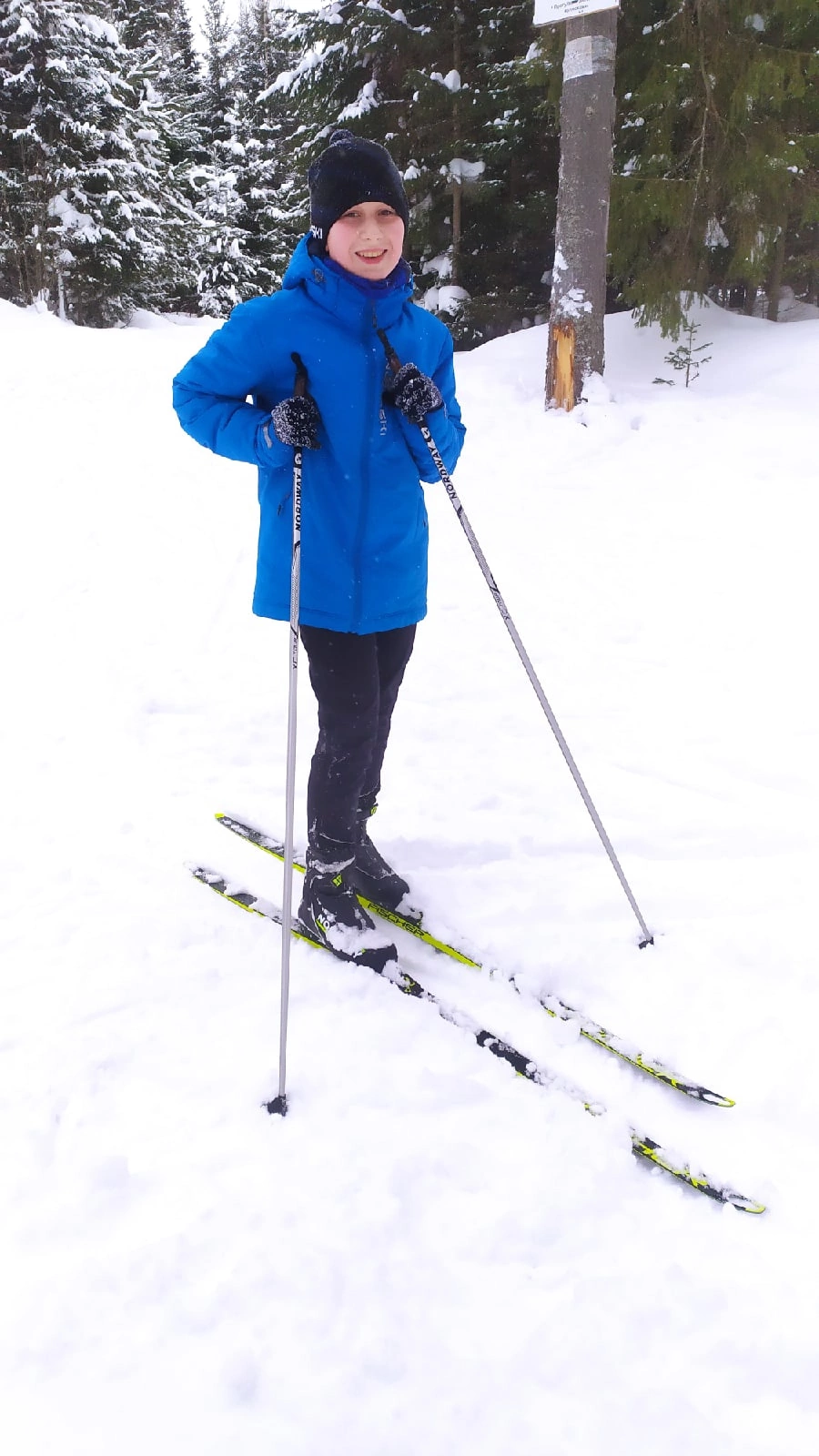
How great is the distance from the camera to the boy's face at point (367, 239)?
7.54 feet

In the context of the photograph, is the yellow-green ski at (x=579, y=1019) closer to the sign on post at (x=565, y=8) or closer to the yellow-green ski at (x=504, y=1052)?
the yellow-green ski at (x=504, y=1052)

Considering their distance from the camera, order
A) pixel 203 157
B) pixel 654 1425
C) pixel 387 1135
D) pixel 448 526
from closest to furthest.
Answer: pixel 654 1425, pixel 387 1135, pixel 448 526, pixel 203 157

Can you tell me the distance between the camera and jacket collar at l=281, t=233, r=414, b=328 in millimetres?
2340

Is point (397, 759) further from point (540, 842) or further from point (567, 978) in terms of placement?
point (567, 978)

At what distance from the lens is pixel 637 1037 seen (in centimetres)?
244

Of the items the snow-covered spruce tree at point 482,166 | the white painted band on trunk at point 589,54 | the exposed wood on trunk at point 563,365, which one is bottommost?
the exposed wood on trunk at point 563,365

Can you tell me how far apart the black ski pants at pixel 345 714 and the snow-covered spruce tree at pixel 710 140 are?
693 centimetres

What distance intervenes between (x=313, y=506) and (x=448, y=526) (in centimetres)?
399

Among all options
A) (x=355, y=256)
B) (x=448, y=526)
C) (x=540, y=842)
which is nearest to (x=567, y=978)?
(x=540, y=842)

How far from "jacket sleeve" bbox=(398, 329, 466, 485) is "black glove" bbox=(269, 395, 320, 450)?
32 cm

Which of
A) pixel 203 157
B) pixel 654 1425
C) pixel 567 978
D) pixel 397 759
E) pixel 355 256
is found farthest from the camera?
pixel 203 157

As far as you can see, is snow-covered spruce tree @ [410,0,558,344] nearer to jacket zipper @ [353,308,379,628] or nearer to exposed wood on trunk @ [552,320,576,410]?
exposed wood on trunk @ [552,320,576,410]

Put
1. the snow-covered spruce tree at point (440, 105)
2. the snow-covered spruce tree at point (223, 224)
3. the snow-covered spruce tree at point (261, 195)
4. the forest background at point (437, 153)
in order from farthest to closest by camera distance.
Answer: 1. the snow-covered spruce tree at point (261, 195)
2. the snow-covered spruce tree at point (223, 224)
3. the snow-covered spruce tree at point (440, 105)
4. the forest background at point (437, 153)

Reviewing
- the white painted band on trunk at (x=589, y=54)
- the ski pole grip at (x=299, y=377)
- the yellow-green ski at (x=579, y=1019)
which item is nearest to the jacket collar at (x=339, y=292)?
the ski pole grip at (x=299, y=377)
